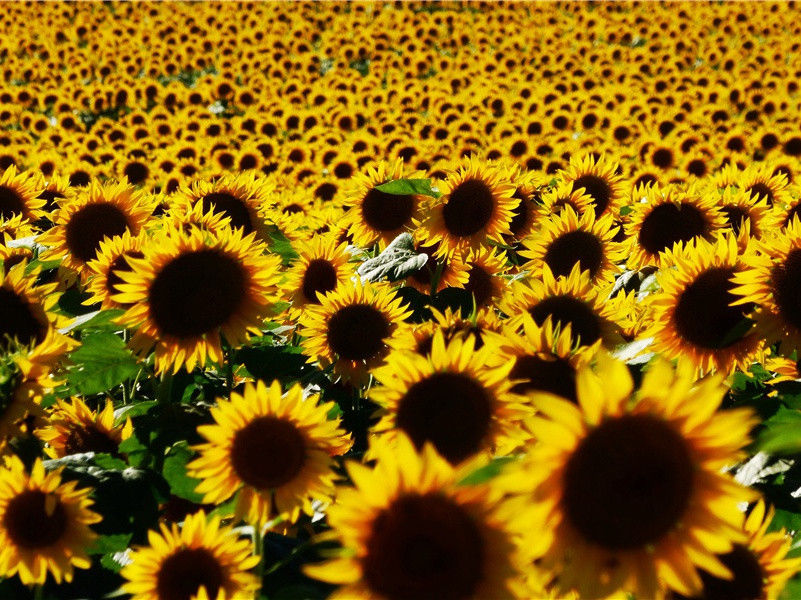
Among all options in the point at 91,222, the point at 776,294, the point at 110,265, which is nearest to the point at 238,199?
the point at 91,222

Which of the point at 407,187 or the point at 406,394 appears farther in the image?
the point at 407,187

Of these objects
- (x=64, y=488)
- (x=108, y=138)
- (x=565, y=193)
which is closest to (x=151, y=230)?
(x=64, y=488)

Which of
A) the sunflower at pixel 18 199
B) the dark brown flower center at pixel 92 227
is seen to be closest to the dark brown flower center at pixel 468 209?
the dark brown flower center at pixel 92 227

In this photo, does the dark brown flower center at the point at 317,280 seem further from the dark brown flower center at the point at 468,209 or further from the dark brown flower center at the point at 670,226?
the dark brown flower center at the point at 670,226

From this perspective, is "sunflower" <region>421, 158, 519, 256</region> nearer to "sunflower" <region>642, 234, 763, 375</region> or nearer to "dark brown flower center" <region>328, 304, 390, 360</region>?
"dark brown flower center" <region>328, 304, 390, 360</region>

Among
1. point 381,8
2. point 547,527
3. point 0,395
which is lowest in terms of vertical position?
point 0,395

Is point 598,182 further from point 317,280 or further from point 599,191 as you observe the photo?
point 317,280

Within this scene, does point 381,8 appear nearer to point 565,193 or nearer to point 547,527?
point 565,193
